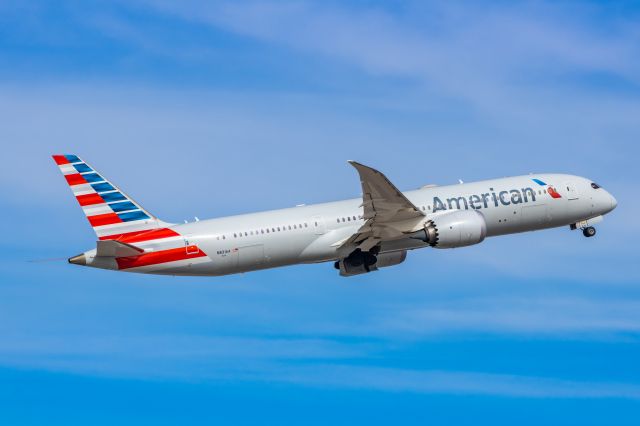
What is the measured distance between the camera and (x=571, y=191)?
208ft

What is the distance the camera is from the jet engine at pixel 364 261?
5975cm

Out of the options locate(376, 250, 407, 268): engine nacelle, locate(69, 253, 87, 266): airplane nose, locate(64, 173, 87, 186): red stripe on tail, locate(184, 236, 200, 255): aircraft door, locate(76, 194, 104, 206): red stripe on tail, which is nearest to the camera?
locate(69, 253, 87, 266): airplane nose

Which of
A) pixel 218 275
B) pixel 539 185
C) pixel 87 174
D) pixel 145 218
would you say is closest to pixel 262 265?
pixel 218 275

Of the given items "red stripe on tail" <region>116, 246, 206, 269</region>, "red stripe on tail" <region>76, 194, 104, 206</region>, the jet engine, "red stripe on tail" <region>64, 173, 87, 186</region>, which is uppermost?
"red stripe on tail" <region>64, 173, 87, 186</region>

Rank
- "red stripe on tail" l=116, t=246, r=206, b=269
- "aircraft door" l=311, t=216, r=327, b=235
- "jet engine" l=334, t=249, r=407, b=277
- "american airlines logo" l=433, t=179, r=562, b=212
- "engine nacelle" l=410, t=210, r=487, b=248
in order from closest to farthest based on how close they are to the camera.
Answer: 1. "red stripe on tail" l=116, t=246, r=206, b=269
2. "engine nacelle" l=410, t=210, r=487, b=248
3. "aircraft door" l=311, t=216, r=327, b=235
4. "jet engine" l=334, t=249, r=407, b=277
5. "american airlines logo" l=433, t=179, r=562, b=212

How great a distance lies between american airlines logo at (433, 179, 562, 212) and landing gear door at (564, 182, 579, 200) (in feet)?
4.53

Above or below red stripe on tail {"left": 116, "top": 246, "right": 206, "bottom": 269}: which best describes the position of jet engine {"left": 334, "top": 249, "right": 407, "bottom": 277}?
below

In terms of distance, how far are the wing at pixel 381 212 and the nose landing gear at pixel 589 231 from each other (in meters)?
13.0

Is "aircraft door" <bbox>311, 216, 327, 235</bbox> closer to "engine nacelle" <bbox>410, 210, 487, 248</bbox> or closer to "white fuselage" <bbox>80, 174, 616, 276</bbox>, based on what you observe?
"white fuselage" <bbox>80, 174, 616, 276</bbox>

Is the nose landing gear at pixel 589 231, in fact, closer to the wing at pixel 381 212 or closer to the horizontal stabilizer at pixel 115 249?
the wing at pixel 381 212

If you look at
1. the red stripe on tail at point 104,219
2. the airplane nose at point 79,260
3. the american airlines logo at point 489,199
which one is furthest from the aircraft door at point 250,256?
the american airlines logo at point 489,199

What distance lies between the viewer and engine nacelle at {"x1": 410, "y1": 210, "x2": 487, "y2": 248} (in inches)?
2245

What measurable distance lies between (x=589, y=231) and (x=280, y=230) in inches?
788

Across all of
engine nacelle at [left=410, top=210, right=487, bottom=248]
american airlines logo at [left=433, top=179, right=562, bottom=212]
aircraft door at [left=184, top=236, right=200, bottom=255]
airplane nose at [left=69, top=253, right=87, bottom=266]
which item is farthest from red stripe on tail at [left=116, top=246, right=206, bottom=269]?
american airlines logo at [left=433, top=179, right=562, bottom=212]
